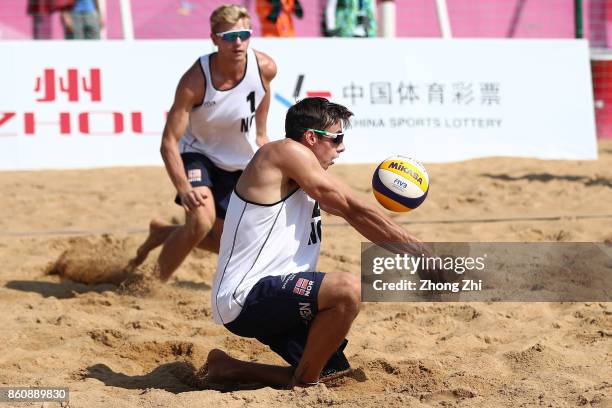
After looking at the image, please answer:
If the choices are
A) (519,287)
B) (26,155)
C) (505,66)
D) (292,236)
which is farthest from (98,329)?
(505,66)

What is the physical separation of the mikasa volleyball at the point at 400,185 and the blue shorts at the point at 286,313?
19.3 inches

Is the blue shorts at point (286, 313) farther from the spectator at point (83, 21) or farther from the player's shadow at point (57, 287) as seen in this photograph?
the spectator at point (83, 21)

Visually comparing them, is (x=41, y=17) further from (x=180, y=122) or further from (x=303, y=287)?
(x=303, y=287)

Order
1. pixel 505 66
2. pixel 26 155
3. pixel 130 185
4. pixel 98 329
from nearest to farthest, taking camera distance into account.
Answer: pixel 98 329
pixel 130 185
pixel 26 155
pixel 505 66

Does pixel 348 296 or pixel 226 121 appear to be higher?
pixel 226 121

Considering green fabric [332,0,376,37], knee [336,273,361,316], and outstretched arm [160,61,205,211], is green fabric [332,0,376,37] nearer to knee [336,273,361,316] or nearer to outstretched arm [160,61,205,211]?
outstretched arm [160,61,205,211]

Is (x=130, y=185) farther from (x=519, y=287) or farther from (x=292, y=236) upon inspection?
(x=292, y=236)

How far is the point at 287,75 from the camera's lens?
9602mm

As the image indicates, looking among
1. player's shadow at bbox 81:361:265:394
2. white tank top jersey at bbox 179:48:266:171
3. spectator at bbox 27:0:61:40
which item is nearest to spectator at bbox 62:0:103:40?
spectator at bbox 27:0:61:40

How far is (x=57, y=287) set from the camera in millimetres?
5969

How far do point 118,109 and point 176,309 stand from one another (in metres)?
4.23

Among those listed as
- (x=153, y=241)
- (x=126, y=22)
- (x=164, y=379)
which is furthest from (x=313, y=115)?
(x=126, y=22)

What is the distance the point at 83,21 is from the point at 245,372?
6.80 m

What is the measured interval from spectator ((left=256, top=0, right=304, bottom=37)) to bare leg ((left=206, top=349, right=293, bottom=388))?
21.8 ft
